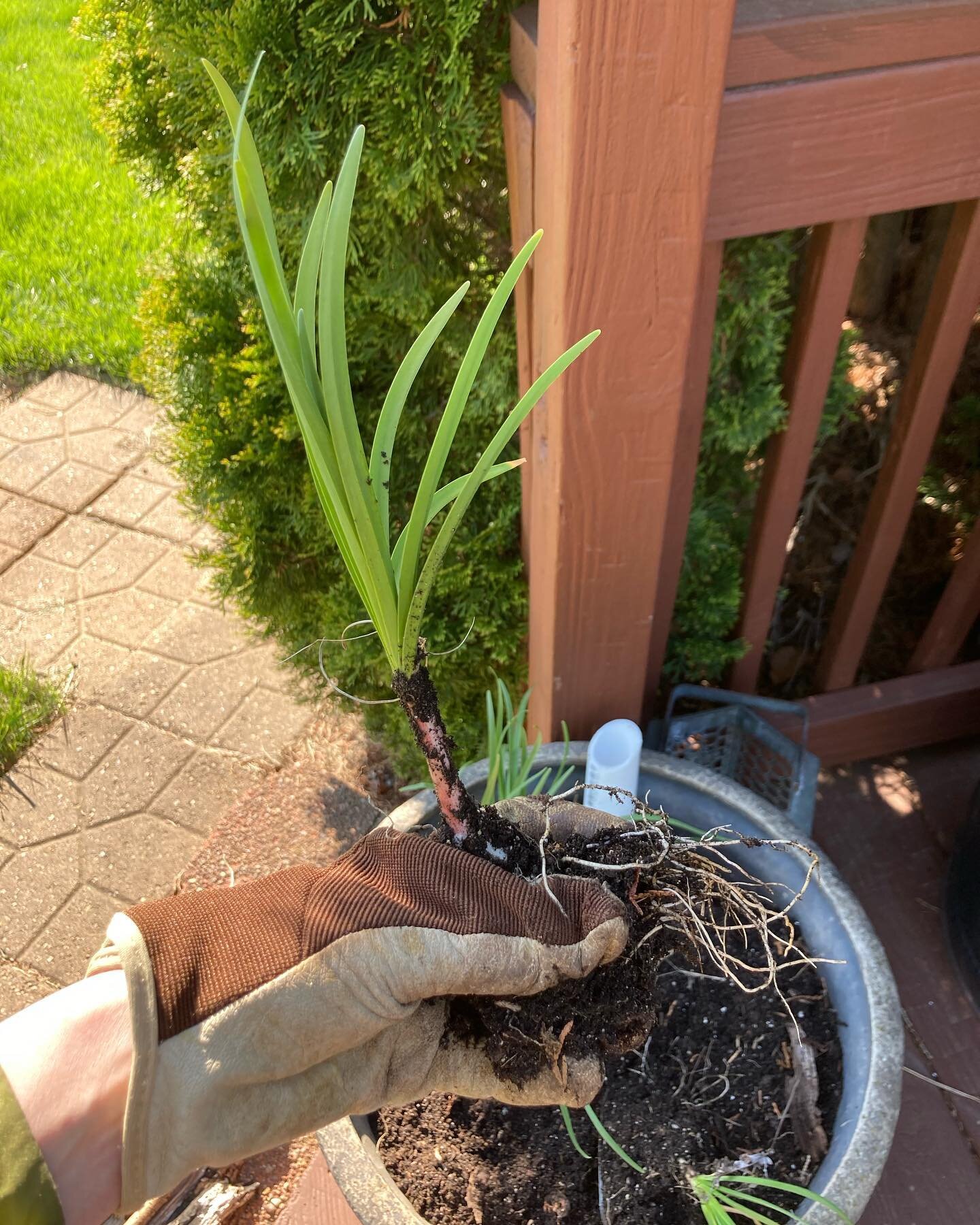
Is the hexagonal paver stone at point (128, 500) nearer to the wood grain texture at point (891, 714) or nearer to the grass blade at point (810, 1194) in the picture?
the wood grain texture at point (891, 714)

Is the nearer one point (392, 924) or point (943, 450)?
point (392, 924)

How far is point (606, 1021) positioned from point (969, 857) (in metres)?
0.99

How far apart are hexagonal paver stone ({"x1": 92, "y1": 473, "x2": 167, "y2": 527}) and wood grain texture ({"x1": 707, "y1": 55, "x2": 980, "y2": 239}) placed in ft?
7.63

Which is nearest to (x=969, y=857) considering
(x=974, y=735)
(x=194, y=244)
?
(x=974, y=735)

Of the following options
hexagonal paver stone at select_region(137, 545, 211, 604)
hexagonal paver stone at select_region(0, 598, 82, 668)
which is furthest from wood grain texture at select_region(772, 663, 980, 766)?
hexagonal paver stone at select_region(0, 598, 82, 668)

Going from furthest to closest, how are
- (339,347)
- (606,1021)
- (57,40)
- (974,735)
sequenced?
(57,40)
(974,735)
(606,1021)
(339,347)

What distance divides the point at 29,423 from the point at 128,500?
603mm

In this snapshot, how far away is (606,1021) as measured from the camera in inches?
42.6

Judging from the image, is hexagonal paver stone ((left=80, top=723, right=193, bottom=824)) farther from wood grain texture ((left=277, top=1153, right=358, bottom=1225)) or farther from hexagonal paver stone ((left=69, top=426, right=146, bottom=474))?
hexagonal paver stone ((left=69, top=426, right=146, bottom=474))

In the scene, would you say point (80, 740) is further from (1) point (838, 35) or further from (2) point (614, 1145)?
(1) point (838, 35)

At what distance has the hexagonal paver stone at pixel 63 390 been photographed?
3.34 meters

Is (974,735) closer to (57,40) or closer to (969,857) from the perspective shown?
(969,857)

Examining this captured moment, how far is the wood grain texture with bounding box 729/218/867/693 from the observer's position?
48.7 inches

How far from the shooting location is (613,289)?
107cm
